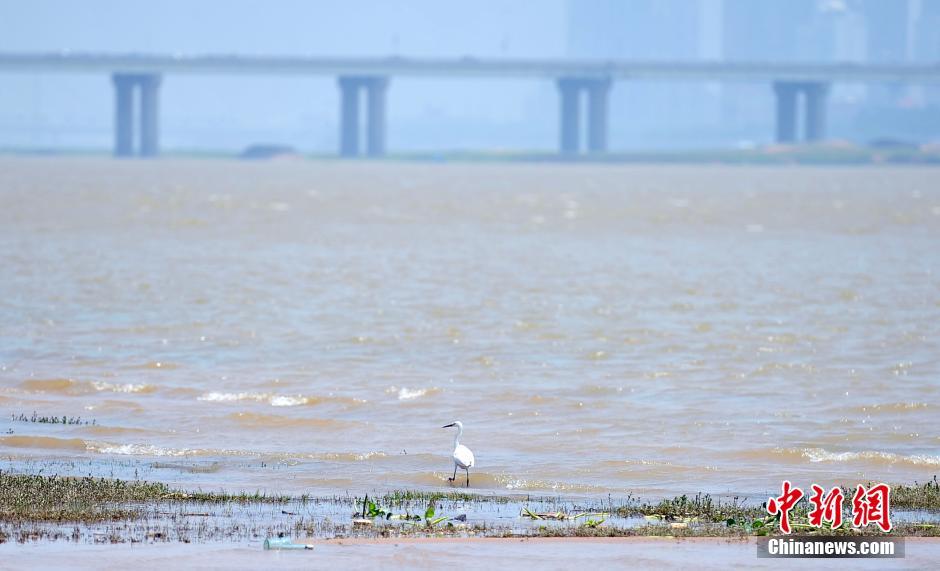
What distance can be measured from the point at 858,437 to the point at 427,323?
14861 mm

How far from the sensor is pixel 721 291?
44688 millimetres

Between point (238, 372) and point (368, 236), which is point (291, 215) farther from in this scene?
point (238, 372)

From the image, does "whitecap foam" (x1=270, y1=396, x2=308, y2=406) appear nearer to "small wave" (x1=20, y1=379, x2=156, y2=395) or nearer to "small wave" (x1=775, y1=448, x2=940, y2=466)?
"small wave" (x1=20, y1=379, x2=156, y2=395)

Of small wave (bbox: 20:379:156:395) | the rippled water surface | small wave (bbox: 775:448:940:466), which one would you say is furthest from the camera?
small wave (bbox: 20:379:156:395)

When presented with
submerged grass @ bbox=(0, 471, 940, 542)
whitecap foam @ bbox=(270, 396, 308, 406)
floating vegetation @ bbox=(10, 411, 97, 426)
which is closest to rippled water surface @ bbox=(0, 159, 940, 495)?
whitecap foam @ bbox=(270, 396, 308, 406)

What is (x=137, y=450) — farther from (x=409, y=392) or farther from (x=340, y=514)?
(x=409, y=392)

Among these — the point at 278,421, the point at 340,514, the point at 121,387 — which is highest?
the point at 340,514

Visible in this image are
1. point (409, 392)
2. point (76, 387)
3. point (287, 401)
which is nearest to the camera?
point (287, 401)

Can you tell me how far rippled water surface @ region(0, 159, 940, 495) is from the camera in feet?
66.9

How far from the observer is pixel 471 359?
100 ft

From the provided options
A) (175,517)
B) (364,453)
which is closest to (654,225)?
(364,453)

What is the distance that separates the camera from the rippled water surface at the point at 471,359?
66.9ft

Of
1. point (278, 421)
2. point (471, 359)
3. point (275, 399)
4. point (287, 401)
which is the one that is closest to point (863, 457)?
point (278, 421)

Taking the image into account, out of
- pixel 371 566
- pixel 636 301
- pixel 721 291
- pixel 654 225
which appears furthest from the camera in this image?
pixel 654 225
